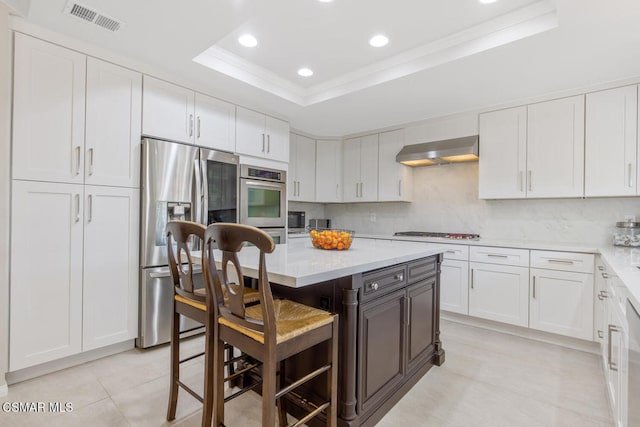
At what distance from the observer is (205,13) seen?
6.79 feet

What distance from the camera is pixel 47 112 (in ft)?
7.23

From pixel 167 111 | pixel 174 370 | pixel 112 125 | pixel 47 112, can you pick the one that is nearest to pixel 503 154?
pixel 167 111

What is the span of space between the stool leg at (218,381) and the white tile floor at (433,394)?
0.39 metres

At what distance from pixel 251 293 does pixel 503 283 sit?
8.70ft

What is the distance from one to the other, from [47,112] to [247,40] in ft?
5.09

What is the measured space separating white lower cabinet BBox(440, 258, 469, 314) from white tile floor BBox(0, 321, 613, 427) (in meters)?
0.77

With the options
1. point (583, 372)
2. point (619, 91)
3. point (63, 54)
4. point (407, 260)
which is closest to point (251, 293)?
point (407, 260)

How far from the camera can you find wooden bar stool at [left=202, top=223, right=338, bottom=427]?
1180 mm

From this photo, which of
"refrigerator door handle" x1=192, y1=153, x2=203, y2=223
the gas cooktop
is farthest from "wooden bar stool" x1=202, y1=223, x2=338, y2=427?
the gas cooktop

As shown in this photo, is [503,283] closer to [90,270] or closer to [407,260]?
[407,260]

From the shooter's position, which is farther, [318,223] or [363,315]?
[318,223]

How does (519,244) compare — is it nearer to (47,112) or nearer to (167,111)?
(167,111)

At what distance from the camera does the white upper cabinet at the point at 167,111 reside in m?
2.73

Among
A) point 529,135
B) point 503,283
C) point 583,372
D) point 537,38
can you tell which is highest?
point 537,38
